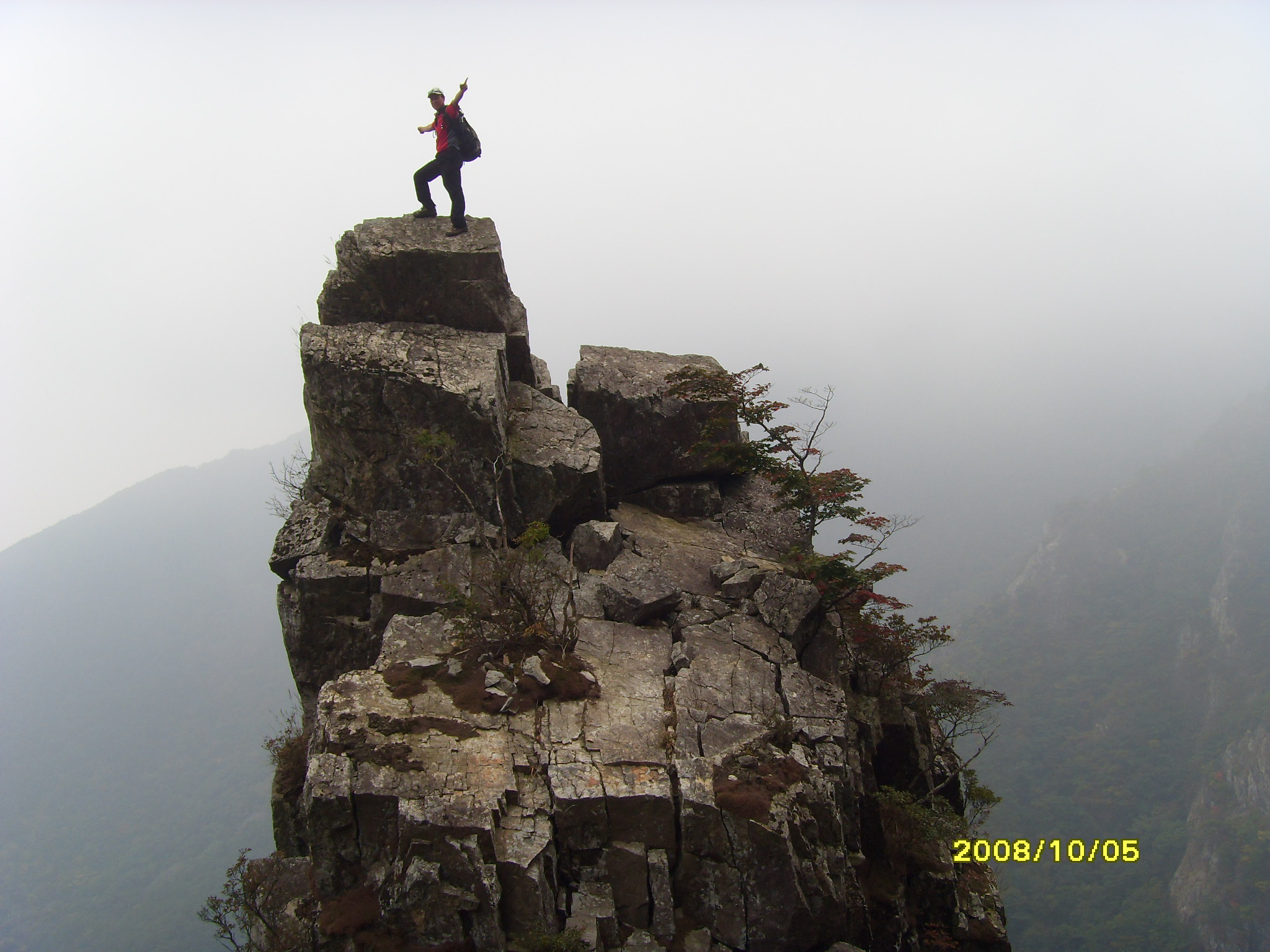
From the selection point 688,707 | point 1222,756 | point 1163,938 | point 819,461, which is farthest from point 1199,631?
point 688,707

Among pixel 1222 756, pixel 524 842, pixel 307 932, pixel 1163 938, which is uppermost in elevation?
pixel 524 842

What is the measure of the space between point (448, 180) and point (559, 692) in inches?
497

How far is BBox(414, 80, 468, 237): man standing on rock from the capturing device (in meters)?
16.2

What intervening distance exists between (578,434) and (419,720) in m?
8.45

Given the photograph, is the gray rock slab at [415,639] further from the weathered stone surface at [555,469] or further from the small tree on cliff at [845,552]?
the small tree on cliff at [845,552]

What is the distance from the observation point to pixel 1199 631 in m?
83.1

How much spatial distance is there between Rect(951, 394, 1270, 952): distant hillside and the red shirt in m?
62.9

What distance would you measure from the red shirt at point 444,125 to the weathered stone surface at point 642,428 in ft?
22.4

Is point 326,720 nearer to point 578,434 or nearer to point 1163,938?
point 578,434

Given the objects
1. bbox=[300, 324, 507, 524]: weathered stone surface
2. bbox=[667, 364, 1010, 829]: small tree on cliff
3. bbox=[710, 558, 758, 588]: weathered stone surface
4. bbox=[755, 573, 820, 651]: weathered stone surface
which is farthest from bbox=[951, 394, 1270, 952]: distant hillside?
bbox=[300, 324, 507, 524]: weathered stone surface

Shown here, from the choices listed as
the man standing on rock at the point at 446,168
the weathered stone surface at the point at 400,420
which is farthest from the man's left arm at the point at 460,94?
the weathered stone surface at the point at 400,420

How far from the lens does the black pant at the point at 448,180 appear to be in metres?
17.1

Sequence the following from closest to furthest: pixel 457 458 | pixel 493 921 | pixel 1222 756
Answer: pixel 493 921 → pixel 457 458 → pixel 1222 756

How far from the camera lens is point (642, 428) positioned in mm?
20234
